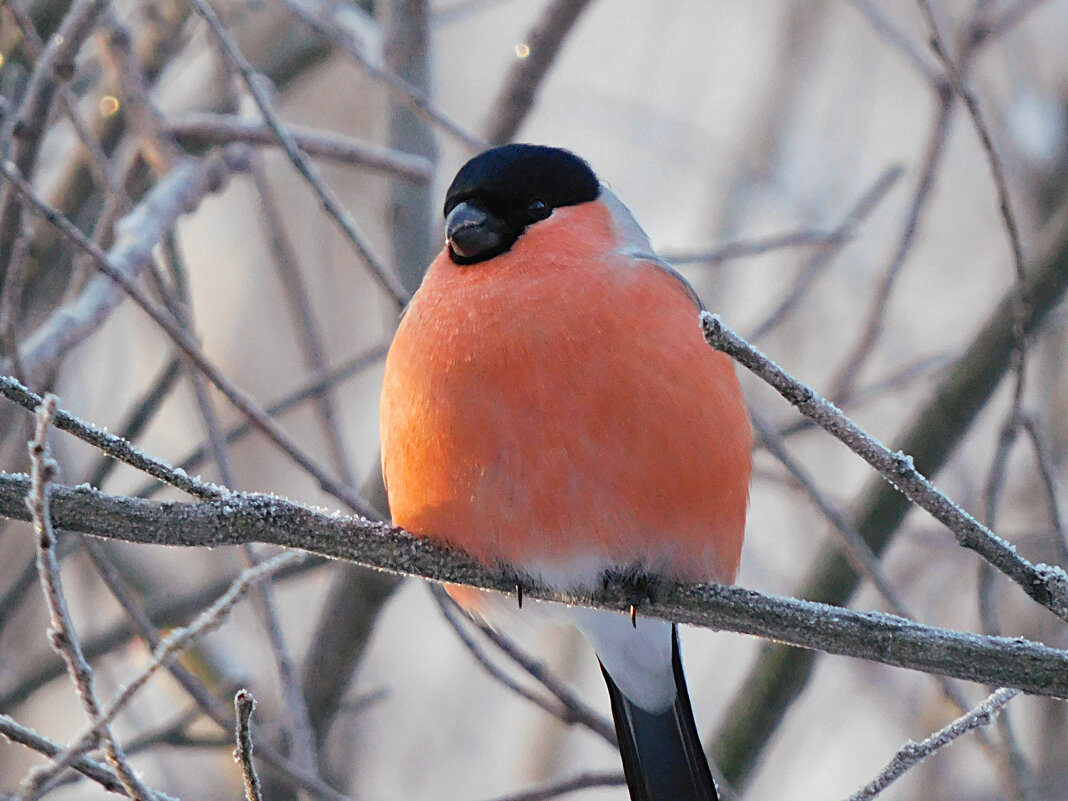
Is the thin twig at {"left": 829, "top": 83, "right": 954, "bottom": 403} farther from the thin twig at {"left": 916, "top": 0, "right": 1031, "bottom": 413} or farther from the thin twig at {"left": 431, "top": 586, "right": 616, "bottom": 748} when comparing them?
the thin twig at {"left": 431, "top": 586, "right": 616, "bottom": 748}

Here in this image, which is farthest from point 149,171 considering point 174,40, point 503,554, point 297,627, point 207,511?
point 297,627

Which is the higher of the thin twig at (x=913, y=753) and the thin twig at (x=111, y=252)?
the thin twig at (x=111, y=252)

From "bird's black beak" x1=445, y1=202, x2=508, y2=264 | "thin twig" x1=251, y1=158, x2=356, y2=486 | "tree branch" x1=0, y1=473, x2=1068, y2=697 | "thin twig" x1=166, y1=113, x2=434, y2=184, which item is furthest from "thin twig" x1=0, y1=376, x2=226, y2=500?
"thin twig" x1=166, y1=113, x2=434, y2=184

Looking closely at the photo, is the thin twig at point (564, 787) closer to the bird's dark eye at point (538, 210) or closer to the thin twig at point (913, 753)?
the thin twig at point (913, 753)

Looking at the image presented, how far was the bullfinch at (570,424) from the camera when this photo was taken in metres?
2.19

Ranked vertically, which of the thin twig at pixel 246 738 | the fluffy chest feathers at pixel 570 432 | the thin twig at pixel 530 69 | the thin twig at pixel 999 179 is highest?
the thin twig at pixel 530 69

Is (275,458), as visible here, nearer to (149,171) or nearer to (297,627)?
(297,627)

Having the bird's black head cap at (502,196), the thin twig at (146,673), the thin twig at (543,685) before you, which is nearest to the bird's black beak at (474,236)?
the bird's black head cap at (502,196)

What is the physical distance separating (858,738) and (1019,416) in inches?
171

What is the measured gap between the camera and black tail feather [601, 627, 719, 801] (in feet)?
8.36

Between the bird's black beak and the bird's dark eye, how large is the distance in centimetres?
8

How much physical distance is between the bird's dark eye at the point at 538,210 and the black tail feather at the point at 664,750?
0.98 meters

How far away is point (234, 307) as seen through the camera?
5.98 metres

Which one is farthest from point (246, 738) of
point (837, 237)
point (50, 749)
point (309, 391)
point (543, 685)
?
point (837, 237)
